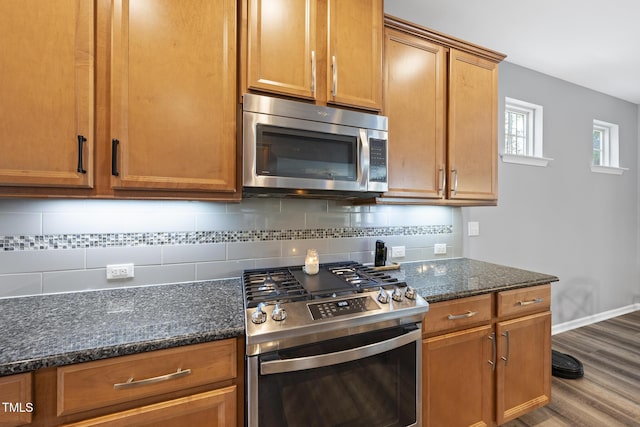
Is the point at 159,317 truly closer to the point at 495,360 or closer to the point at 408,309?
the point at 408,309

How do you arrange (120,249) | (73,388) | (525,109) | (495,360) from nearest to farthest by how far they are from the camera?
(73,388), (120,249), (495,360), (525,109)

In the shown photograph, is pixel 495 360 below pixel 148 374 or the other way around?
below

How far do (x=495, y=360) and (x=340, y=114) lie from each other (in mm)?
1503

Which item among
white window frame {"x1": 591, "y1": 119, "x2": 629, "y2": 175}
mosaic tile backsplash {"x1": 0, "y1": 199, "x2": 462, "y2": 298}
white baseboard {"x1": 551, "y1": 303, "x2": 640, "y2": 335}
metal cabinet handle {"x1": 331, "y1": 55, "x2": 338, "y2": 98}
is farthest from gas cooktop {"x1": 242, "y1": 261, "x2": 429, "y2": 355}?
white window frame {"x1": 591, "y1": 119, "x2": 629, "y2": 175}

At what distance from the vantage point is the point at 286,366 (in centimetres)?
98

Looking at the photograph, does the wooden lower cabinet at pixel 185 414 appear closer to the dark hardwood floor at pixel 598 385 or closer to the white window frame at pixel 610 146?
the dark hardwood floor at pixel 598 385

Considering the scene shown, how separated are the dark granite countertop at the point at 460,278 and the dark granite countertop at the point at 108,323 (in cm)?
92

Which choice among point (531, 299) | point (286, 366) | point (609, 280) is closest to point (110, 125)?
point (286, 366)

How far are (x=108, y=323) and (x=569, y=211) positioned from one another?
3.92 metres

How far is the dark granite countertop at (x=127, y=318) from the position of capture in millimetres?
805

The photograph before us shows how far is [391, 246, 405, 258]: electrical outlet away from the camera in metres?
2.00

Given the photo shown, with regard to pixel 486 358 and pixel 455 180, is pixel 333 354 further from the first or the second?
pixel 455 180

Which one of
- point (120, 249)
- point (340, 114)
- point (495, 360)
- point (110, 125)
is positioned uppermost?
point (340, 114)

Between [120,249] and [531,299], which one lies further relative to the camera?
[531,299]
